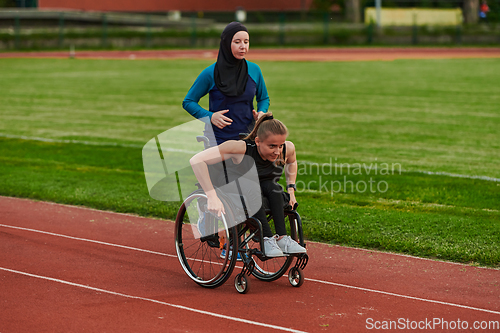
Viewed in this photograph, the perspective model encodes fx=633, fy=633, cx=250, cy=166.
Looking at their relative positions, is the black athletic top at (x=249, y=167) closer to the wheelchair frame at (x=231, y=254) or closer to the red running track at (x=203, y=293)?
the wheelchair frame at (x=231, y=254)

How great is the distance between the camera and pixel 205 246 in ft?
20.8

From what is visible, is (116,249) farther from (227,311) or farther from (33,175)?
(33,175)

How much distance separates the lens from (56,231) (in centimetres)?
715

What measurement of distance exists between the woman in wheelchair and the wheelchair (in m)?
0.07

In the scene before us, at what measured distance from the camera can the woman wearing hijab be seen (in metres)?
5.48

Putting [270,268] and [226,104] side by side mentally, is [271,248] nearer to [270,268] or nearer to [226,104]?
[270,268]

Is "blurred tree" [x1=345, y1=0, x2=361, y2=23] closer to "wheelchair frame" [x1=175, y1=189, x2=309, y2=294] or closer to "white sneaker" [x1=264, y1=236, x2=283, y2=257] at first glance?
"wheelchair frame" [x1=175, y1=189, x2=309, y2=294]

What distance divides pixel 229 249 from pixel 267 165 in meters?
0.74

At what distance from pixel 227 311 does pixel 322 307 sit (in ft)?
2.41

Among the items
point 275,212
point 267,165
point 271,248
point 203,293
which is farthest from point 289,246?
point 203,293

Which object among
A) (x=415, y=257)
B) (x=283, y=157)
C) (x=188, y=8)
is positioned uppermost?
(x=188, y=8)

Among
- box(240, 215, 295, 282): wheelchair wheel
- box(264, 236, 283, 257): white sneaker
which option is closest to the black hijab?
box(240, 215, 295, 282): wheelchair wheel

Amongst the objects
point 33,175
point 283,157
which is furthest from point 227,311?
point 33,175

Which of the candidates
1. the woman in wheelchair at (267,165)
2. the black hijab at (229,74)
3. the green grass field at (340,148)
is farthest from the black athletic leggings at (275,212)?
the green grass field at (340,148)
